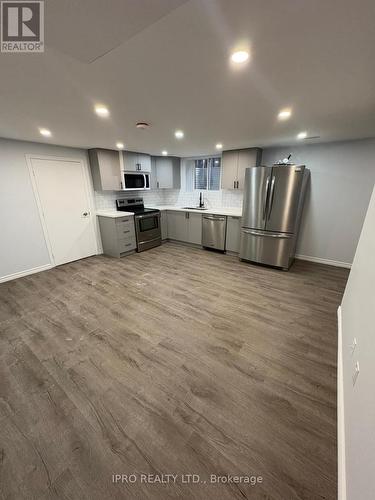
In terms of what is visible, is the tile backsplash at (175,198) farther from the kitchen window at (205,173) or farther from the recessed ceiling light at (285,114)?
the recessed ceiling light at (285,114)

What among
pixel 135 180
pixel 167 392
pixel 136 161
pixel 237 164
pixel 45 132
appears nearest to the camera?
pixel 167 392

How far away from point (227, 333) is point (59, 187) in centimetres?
403

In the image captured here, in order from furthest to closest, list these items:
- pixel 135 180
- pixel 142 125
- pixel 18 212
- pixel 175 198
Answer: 1. pixel 175 198
2. pixel 135 180
3. pixel 18 212
4. pixel 142 125

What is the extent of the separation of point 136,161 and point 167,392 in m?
4.60

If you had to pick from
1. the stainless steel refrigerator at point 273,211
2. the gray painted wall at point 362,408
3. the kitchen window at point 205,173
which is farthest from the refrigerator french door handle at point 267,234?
the gray painted wall at point 362,408

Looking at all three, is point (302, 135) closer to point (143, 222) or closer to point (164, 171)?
point (164, 171)

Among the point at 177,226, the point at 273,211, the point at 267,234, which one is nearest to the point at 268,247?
the point at 267,234

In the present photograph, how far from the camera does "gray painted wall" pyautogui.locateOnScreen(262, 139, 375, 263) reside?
3379 millimetres

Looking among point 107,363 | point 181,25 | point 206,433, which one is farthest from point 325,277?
point 181,25

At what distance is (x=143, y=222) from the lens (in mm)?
4668

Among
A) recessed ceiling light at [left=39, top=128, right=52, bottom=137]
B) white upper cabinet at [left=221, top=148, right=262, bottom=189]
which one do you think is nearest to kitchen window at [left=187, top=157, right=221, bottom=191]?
white upper cabinet at [left=221, top=148, right=262, bottom=189]

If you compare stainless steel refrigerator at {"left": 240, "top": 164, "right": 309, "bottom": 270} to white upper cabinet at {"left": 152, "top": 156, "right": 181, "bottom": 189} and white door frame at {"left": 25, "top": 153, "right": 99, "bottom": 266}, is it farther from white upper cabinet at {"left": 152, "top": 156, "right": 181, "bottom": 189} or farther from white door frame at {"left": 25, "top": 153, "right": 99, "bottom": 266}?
white door frame at {"left": 25, "top": 153, "right": 99, "bottom": 266}

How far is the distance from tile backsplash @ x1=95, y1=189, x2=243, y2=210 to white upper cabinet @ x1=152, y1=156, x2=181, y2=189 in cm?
45

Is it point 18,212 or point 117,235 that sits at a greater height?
point 18,212
